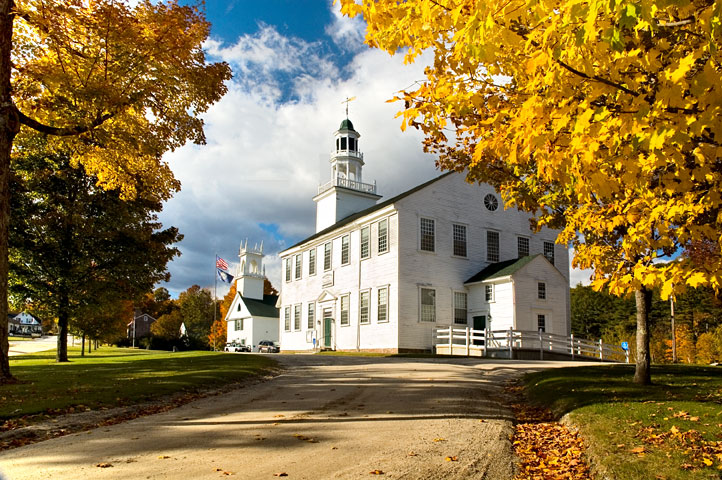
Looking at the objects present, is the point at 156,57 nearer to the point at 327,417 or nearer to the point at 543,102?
the point at 327,417

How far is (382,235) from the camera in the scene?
33844 mm

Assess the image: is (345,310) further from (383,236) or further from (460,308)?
(460,308)

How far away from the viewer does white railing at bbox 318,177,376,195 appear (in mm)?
45906

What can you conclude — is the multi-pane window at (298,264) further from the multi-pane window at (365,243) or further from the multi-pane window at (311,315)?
the multi-pane window at (365,243)

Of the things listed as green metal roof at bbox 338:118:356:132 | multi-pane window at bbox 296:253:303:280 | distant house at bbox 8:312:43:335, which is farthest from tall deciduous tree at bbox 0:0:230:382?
distant house at bbox 8:312:43:335

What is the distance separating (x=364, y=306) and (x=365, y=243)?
3.87 metres

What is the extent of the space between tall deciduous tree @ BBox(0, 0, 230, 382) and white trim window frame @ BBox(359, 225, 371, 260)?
18613mm

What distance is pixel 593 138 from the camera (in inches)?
182

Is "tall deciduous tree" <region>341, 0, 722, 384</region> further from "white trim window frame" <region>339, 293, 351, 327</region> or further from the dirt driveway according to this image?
"white trim window frame" <region>339, 293, 351, 327</region>

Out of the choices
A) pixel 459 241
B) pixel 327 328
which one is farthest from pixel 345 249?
pixel 459 241

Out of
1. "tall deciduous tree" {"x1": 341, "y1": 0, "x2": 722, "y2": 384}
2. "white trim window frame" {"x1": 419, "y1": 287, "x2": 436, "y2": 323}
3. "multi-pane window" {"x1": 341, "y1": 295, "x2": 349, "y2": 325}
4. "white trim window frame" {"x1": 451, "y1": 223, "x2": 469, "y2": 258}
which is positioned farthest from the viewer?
"multi-pane window" {"x1": 341, "y1": 295, "x2": 349, "y2": 325}

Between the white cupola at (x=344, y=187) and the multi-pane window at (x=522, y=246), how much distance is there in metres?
14.2

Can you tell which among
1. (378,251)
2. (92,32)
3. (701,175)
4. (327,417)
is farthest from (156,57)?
(378,251)

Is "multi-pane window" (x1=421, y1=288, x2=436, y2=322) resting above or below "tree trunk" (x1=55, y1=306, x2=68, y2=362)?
above
